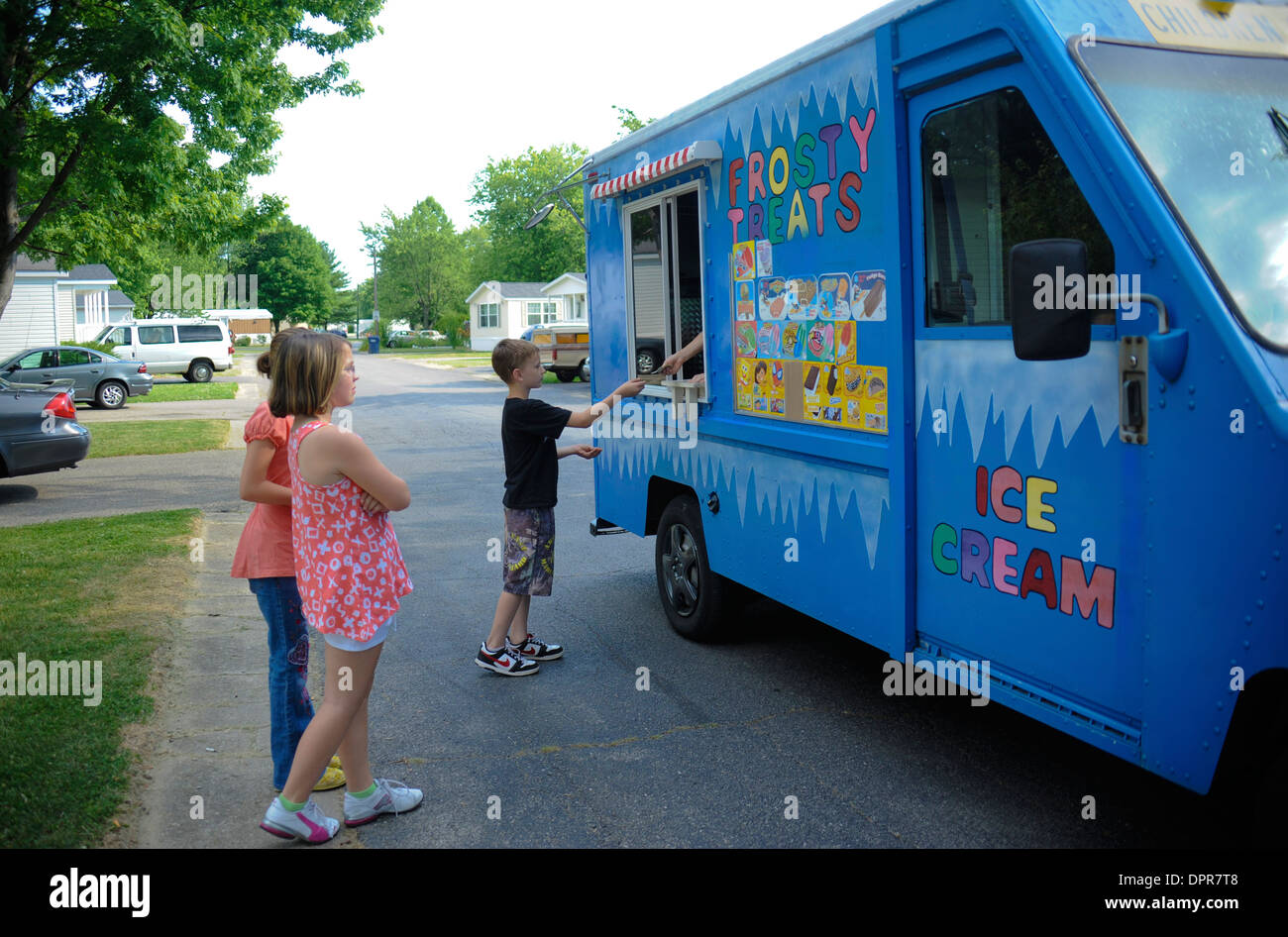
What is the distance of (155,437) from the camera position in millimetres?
18156

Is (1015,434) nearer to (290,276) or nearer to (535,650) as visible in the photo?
(535,650)

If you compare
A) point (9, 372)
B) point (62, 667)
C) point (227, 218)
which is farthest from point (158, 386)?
point (62, 667)

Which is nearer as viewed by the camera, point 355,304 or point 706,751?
→ point 706,751

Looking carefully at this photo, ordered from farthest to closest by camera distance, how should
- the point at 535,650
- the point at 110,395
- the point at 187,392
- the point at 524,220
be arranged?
the point at 524,220
the point at 187,392
the point at 110,395
the point at 535,650

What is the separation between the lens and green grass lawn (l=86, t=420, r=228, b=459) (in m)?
16.4

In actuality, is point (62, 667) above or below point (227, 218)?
below

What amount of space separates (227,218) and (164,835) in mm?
13172

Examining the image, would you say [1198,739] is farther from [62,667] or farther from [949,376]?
[62,667]

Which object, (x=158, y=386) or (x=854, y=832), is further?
(x=158, y=386)

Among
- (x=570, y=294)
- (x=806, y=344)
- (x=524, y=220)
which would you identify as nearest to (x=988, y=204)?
(x=806, y=344)

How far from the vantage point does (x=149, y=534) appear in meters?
9.39

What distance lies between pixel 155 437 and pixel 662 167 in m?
15.0
